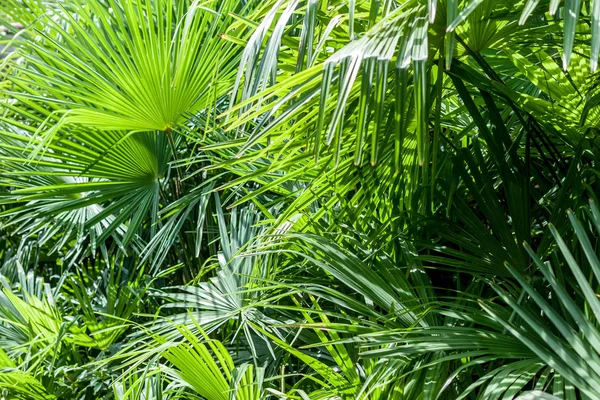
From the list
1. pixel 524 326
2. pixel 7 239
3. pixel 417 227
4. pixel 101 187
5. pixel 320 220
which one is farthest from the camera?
pixel 7 239

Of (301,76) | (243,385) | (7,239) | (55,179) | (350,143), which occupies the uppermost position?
(301,76)

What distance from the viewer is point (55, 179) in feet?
6.43

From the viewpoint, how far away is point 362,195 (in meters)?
1.31

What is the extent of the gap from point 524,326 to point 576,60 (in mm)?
480

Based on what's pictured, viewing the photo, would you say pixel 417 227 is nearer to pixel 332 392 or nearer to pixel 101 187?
pixel 332 392

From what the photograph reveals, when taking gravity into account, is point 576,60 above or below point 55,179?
above

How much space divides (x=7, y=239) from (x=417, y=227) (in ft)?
5.40

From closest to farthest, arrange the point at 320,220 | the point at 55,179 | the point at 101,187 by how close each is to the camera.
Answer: the point at 320,220
the point at 101,187
the point at 55,179

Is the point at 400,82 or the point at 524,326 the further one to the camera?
the point at 524,326

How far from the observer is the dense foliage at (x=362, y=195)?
0.88 metres

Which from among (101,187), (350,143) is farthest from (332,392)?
(101,187)

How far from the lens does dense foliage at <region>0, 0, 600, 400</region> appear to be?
0.88 meters

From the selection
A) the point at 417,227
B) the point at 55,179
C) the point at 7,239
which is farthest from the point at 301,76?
the point at 7,239

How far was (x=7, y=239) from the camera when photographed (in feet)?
7.88
